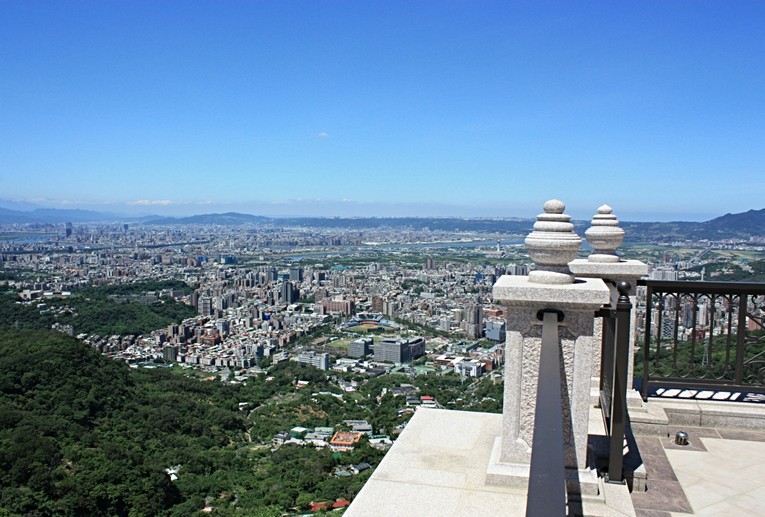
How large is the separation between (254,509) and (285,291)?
51.3 meters

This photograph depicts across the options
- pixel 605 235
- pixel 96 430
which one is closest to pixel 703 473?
pixel 605 235

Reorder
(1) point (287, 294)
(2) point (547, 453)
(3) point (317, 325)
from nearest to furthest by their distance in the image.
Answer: (2) point (547, 453) < (3) point (317, 325) < (1) point (287, 294)

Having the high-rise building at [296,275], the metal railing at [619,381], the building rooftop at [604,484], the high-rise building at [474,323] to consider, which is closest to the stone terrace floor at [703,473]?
the building rooftop at [604,484]

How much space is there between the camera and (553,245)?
101 inches

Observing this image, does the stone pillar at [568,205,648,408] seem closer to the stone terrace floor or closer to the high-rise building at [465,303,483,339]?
the stone terrace floor

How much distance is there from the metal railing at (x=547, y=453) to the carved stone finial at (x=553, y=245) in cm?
61

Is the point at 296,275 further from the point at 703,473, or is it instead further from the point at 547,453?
the point at 547,453

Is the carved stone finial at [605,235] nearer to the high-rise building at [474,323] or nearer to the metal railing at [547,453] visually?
the metal railing at [547,453]

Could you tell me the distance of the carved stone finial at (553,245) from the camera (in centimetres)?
258

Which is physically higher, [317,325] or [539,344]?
[539,344]

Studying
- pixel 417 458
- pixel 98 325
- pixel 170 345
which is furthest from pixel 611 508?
pixel 98 325

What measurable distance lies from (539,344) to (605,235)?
1.61 metres

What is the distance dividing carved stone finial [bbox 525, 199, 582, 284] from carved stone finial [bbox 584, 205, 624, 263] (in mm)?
1361

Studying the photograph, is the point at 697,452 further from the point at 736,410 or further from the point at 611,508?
the point at 611,508
